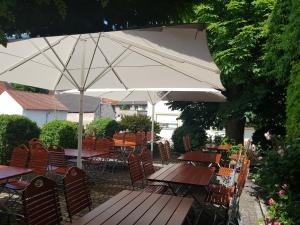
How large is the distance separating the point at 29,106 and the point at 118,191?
125 ft

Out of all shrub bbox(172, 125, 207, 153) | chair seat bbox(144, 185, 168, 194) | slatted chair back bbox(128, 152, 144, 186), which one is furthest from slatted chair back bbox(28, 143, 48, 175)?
shrub bbox(172, 125, 207, 153)

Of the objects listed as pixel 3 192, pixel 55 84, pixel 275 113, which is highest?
pixel 55 84

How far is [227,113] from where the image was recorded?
13586 millimetres

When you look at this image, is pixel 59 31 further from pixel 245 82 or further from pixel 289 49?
pixel 245 82

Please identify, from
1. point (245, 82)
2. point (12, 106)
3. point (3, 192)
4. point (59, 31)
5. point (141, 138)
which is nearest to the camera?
point (59, 31)

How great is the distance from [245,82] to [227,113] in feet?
4.79

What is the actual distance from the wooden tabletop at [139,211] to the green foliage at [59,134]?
764 cm

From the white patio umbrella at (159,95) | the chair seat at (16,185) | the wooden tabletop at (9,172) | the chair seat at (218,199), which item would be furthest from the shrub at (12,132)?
the chair seat at (218,199)

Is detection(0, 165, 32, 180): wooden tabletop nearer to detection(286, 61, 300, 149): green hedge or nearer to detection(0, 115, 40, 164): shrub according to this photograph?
detection(0, 115, 40, 164): shrub

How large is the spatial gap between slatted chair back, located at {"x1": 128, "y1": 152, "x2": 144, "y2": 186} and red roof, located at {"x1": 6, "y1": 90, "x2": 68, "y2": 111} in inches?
1557

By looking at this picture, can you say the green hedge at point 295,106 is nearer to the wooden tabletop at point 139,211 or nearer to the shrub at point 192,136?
the wooden tabletop at point 139,211

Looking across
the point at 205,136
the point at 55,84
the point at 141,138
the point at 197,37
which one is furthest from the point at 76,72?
the point at 205,136

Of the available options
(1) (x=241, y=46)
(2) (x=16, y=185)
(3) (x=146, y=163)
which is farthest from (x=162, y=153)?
(1) (x=241, y=46)

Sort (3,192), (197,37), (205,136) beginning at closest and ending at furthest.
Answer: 1. (197,37)
2. (3,192)
3. (205,136)
